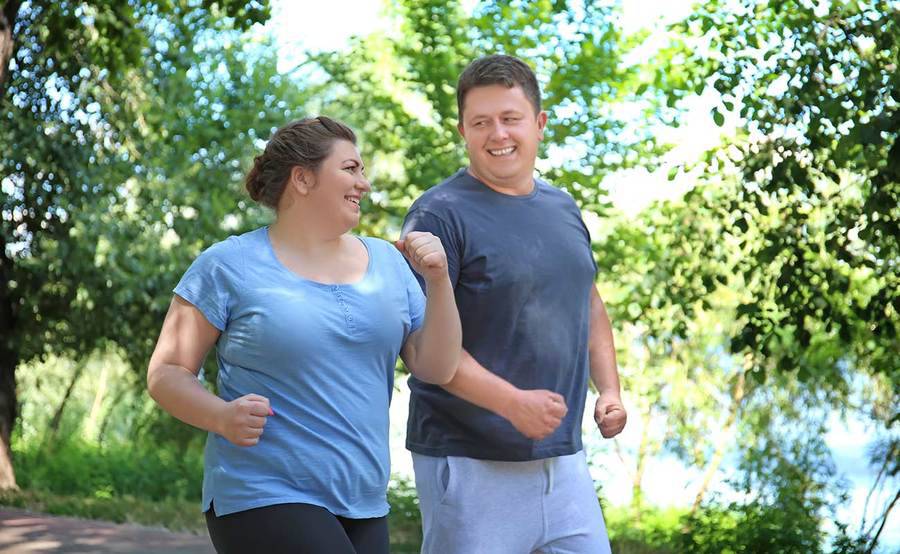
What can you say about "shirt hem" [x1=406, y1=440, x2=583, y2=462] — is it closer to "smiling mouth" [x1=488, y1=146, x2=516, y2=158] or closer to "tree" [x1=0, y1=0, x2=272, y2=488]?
"smiling mouth" [x1=488, y1=146, x2=516, y2=158]

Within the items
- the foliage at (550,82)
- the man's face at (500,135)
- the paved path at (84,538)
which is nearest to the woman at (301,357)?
the man's face at (500,135)

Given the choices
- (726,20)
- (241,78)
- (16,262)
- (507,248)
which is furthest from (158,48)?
(507,248)

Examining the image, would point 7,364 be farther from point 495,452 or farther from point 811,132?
point 495,452

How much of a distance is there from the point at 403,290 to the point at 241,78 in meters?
11.4

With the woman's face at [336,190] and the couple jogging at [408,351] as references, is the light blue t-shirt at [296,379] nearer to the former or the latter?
the couple jogging at [408,351]

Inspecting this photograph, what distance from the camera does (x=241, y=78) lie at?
14250mm

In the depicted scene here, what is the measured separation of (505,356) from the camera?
3.44 meters

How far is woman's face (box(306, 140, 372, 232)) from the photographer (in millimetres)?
3156

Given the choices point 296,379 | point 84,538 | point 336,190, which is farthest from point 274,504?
point 84,538

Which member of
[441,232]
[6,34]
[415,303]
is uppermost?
[6,34]

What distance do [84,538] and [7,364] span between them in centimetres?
477

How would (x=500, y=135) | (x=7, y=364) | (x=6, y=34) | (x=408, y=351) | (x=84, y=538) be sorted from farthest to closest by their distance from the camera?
(x=7, y=364), (x=6, y=34), (x=84, y=538), (x=500, y=135), (x=408, y=351)

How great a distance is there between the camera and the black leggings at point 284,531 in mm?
2869

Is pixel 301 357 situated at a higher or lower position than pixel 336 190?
lower
